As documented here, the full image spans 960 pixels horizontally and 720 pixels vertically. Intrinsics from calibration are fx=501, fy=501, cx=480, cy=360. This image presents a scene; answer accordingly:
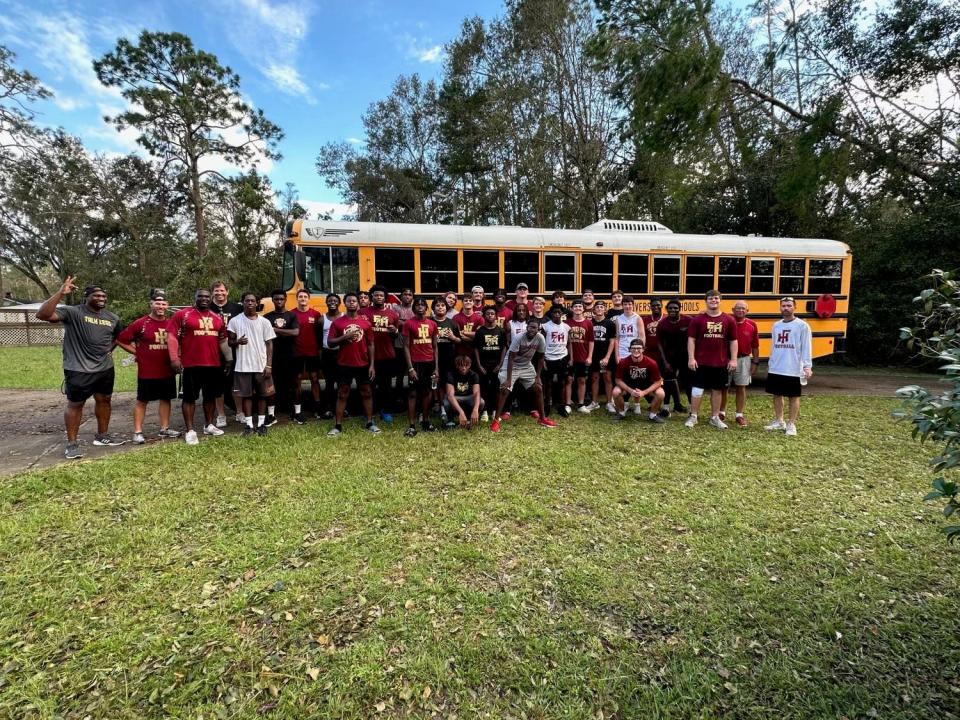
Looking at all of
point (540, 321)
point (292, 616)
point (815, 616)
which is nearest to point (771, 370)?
point (540, 321)

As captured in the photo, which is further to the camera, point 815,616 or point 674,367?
point 674,367

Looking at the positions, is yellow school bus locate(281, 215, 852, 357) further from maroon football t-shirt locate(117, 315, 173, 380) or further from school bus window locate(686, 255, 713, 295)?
maroon football t-shirt locate(117, 315, 173, 380)

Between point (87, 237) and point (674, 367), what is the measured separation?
41.0m

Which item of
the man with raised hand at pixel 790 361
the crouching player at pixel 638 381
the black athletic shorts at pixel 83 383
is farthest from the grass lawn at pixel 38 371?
the man with raised hand at pixel 790 361

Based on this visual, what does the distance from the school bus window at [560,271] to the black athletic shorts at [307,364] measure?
4.29 meters

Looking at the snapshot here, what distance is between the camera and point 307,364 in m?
7.16

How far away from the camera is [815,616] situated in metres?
2.90

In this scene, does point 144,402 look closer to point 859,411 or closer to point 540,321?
point 540,321

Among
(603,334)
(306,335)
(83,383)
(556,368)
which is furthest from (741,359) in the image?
(83,383)

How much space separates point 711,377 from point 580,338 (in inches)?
72.9

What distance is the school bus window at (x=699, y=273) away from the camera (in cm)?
978

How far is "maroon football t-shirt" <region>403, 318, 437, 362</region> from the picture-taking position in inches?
258

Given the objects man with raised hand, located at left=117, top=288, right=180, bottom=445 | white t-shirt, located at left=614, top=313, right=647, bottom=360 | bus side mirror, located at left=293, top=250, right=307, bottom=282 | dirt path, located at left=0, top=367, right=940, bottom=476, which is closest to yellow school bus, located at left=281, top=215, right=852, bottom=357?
bus side mirror, located at left=293, top=250, right=307, bottom=282

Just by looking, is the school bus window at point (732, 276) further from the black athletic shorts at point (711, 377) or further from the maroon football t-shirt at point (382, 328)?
the maroon football t-shirt at point (382, 328)
